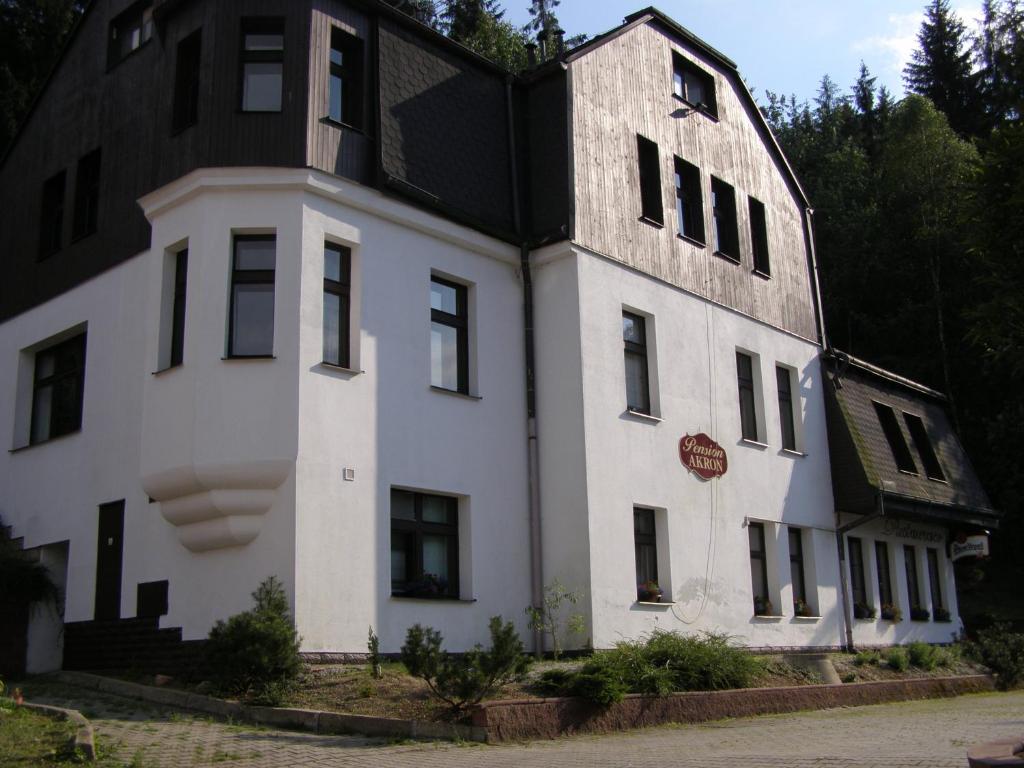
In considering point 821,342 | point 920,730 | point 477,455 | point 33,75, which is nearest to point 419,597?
point 477,455

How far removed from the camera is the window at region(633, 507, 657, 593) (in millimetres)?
18609

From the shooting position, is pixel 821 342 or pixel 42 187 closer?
pixel 42 187

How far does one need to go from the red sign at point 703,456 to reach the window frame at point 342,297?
6.68 meters

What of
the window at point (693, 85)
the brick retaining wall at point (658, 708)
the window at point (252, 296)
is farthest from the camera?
the window at point (693, 85)

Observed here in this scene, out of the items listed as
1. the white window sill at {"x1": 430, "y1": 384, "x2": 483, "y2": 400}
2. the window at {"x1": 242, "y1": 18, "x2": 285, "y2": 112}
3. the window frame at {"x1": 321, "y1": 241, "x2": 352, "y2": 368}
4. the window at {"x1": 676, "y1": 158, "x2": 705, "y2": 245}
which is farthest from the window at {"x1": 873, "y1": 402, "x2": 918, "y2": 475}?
the window at {"x1": 242, "y1": 18, "x2": 285, "y2": 112}

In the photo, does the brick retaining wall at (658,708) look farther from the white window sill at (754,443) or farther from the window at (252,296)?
the window at (252,296)

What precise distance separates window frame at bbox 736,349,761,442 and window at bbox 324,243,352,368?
8.94 metres

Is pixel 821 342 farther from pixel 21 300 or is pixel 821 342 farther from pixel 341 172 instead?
pixel 21 300

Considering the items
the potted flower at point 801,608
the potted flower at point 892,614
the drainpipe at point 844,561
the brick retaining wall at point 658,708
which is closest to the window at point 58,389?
the brick retaining wall at point 658,708

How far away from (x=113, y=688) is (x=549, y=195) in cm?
1015

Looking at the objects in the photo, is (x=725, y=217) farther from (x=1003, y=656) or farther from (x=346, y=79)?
(x=1003, y=656)

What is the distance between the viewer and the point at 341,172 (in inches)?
631

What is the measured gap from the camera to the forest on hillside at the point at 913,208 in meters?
31.4

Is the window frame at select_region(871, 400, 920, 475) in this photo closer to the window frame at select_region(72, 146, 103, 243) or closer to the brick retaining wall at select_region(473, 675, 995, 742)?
the brick retaining wall at select_region(473, 675, 995, 742)
